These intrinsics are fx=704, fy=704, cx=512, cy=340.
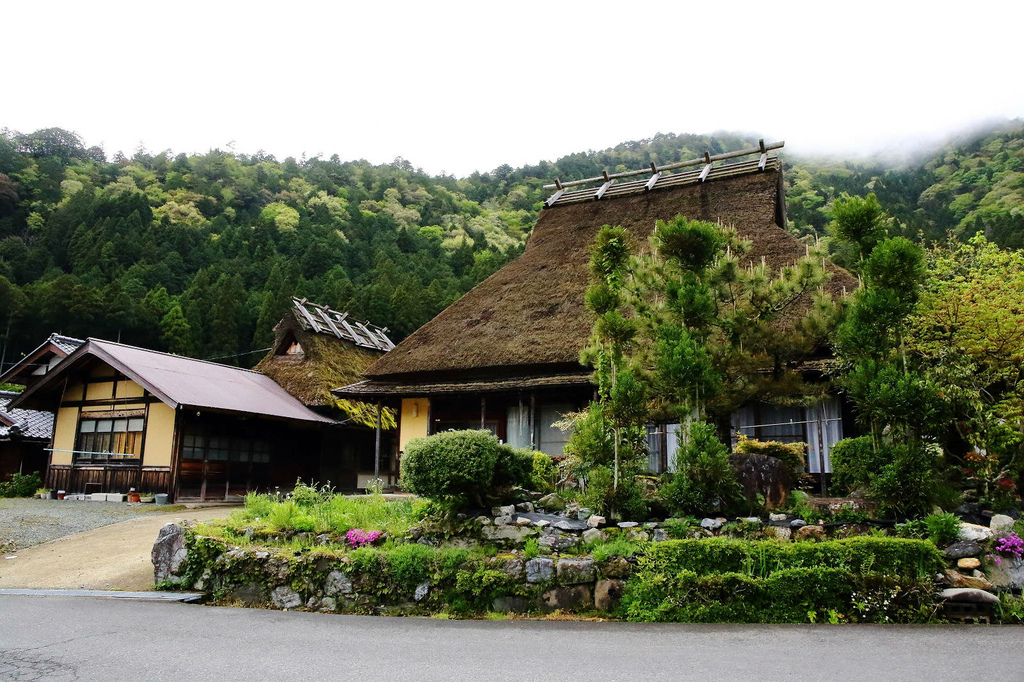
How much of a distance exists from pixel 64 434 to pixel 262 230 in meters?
28.7

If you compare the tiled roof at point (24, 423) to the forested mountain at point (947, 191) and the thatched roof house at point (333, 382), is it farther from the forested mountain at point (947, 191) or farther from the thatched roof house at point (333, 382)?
the forested mountain at point (947, 191)

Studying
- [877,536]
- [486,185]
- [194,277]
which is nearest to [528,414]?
[877,536]

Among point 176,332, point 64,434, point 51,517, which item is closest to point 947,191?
point 176,332

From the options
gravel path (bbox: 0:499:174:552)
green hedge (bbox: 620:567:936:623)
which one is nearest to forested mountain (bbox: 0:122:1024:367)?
gravel path (bbox: 0:499:174:552)

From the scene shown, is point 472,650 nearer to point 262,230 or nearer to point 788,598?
point 788,598

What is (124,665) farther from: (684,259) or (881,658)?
(684,259)

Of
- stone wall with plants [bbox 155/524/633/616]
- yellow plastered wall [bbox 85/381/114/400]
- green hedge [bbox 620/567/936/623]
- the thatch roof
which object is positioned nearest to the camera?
green hedge [bbox 620/567/936/623]

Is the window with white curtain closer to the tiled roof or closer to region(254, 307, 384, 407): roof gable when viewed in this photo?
region(254, 307, 384, 407): roof gable

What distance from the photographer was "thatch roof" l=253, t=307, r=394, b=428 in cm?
2141

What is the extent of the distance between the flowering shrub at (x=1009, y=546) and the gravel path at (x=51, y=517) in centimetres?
1296

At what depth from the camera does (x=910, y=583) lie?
6410 millimetres

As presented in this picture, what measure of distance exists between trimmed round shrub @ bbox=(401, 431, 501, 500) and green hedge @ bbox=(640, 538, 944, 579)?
84.5 inches

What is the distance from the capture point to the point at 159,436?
56.9ft

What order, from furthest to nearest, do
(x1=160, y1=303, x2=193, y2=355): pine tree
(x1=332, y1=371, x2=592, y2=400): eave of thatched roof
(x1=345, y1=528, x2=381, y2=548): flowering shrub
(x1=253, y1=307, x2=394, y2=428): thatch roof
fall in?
(x1=160, y1=303, x2=193, y2=355): pine tree < (x1=253, y1=307, x2=394, y2=428): thatch roof < (x1=332, y1=371, x2=592, y2=400): eave of thatched roof < (x1=345, y1=528, x2=381, y2=548): flowering shrub
